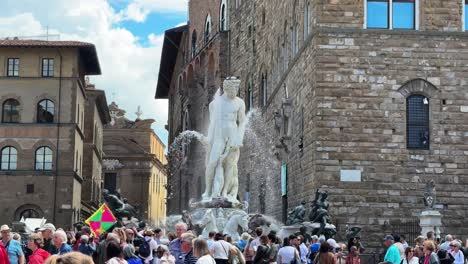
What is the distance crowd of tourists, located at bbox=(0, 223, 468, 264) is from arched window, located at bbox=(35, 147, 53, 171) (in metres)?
33.0

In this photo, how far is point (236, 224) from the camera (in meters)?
19.4

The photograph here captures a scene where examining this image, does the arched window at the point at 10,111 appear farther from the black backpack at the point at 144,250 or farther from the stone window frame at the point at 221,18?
the black backpack at the point at 144,250

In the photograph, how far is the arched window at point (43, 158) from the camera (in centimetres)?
4838

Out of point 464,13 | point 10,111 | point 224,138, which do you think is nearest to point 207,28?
point 10,111

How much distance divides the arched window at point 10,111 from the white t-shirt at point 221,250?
124ft

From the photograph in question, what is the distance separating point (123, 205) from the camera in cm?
2145

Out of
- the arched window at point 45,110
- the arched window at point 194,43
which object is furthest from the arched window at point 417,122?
the arched window at point 194,43

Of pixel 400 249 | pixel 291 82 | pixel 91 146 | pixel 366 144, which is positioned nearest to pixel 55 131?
pixel 91 146

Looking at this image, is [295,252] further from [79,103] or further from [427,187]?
[79,103]

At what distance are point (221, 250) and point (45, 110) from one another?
37.1 m

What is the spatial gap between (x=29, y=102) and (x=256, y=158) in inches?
615

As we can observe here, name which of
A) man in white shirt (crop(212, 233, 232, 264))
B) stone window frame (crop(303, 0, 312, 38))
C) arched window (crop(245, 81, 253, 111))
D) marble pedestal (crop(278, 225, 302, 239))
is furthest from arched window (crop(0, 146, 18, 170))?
man in white shirt (crop(212, 233, 232, 264))

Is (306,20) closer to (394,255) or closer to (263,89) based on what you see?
(263,89)

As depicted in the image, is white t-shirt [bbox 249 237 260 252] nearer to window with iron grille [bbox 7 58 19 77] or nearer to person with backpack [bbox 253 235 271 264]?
person with backpack [bbox 253 235 271 264]
